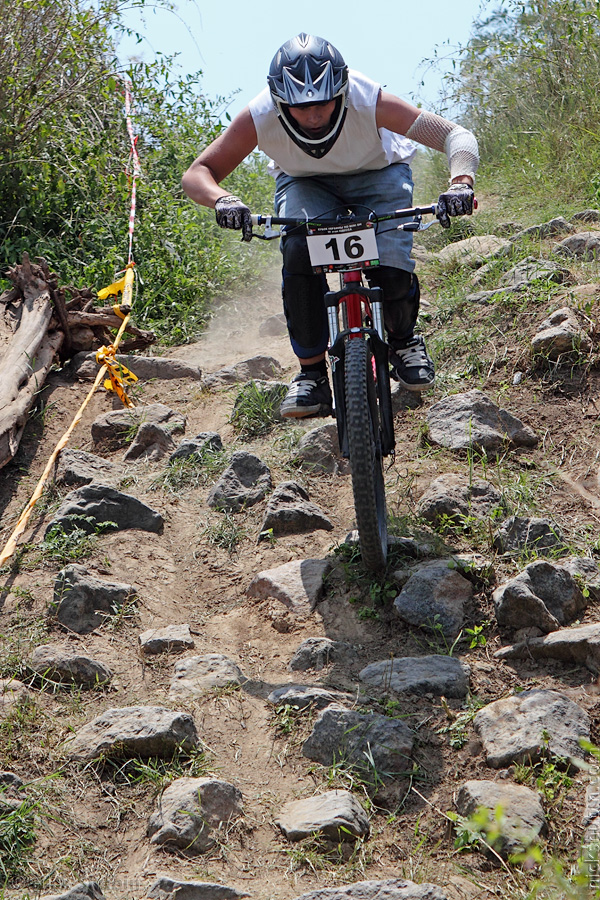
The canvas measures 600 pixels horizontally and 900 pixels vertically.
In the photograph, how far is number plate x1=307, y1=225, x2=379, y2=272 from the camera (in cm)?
332

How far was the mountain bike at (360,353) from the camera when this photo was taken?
314 centimetres

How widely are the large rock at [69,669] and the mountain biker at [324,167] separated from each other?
1284 millimetres

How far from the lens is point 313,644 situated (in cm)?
319

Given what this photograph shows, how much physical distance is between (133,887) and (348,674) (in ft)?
3.38

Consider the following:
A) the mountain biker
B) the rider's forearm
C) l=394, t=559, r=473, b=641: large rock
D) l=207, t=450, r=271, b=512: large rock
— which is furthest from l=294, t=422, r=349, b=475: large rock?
the rider's forearm

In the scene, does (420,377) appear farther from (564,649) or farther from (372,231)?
(564,649)

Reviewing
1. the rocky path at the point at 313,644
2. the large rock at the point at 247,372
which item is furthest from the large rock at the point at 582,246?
the large rock at the point at 247,372

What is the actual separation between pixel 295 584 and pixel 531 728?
1200mm

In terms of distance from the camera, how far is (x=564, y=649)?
288 centimetres

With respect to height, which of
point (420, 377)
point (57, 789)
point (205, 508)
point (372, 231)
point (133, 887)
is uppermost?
point (372, 231)

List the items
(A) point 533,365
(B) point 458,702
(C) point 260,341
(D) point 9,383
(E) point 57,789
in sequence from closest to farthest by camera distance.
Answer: (E) point 57,789, (B) point 458,702, (A) point 533,365, (D) point 9,383, (C) point 260,341

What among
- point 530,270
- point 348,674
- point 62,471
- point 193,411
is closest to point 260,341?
point 193,411

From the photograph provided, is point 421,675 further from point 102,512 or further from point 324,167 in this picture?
point 324,167

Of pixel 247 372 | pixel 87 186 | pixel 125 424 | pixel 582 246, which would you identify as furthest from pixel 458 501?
pixel 87 186
